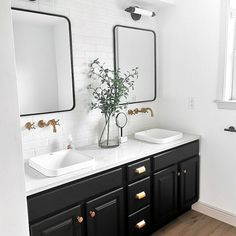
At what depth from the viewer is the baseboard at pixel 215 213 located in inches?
97.3

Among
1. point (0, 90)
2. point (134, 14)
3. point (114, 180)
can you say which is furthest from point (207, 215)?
point (0, 90)

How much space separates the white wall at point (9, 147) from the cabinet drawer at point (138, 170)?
89 centimetres

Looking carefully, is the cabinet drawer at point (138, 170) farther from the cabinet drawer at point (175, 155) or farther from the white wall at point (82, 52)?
the white wall at point (82, 52)

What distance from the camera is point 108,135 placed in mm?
2312

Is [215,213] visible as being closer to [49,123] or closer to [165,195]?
[165,195]

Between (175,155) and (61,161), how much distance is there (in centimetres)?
105

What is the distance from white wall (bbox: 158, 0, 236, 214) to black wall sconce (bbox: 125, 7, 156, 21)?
0.85ft

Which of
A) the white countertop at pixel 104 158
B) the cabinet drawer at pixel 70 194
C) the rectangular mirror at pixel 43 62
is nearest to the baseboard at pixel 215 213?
the white countertop at pixel 104 158

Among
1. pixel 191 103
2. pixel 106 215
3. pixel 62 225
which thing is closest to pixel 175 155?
pixel 191 103

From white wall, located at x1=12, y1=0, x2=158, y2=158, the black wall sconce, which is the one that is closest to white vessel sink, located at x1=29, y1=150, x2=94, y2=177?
white wall, located at x1=12, y1=0, x2=158, y2=158

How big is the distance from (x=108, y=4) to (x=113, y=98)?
91 cm

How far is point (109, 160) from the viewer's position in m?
1.91

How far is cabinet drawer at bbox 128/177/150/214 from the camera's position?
2020 mm

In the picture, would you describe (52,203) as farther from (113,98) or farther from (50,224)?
(113,98)
